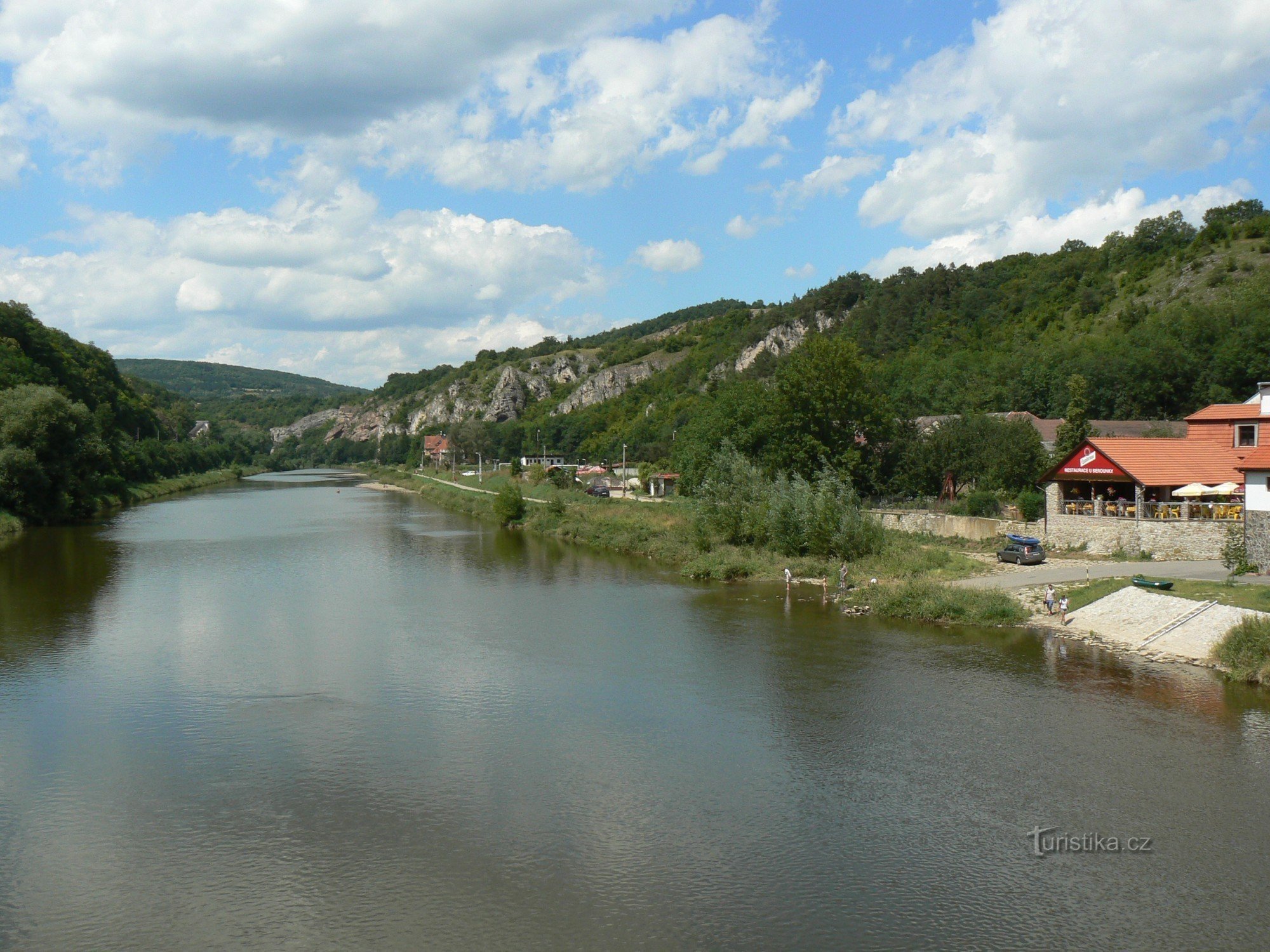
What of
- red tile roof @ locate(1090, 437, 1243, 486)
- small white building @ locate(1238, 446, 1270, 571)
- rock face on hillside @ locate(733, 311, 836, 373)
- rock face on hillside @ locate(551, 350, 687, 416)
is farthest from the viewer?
rock face on hillside @ locate(551, 350, 687, 416)

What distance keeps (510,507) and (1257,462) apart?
1627 inches

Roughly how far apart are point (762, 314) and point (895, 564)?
12223 centimetres

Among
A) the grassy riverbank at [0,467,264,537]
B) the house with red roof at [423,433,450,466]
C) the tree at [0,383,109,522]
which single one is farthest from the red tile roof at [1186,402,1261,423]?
the house with red roof at [423,433,450,466]

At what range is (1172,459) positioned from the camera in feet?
106

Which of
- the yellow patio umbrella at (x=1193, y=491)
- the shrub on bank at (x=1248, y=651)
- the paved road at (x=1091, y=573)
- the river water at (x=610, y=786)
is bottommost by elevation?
the river water at (x=610, y=786)

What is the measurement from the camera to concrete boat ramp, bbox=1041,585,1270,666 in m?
21.1

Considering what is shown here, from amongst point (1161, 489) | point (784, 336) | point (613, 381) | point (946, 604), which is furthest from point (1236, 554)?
point (613, 381)

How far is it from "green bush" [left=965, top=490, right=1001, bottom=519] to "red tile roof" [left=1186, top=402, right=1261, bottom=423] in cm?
793

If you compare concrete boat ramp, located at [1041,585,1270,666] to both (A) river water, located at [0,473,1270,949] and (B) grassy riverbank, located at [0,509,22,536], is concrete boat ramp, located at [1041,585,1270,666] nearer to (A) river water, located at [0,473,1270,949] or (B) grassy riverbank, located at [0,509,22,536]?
(A) river water, located at [0,473,1270,949]

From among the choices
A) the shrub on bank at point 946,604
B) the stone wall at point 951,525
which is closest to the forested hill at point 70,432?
the stone wall at point 951,525

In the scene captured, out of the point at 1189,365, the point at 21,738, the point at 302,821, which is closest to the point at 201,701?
the point at 21,738

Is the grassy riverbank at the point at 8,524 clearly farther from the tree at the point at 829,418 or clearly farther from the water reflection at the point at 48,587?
the tree at the point at 829,418

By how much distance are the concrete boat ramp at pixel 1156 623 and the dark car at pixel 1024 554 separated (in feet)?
21.9

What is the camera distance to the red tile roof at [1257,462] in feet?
84.1
